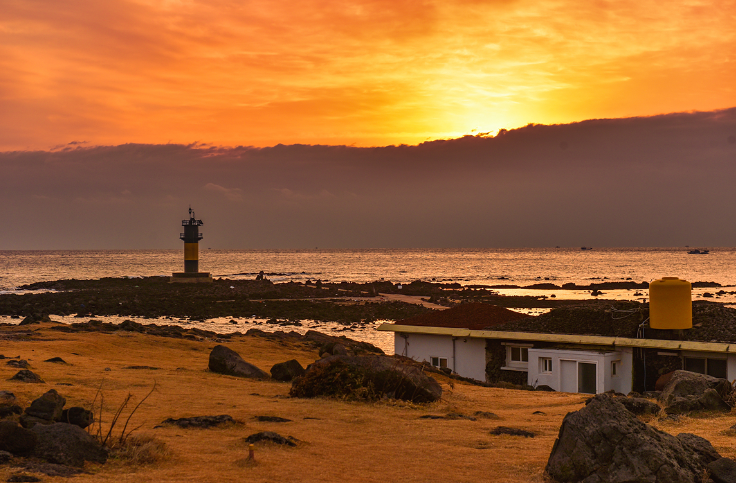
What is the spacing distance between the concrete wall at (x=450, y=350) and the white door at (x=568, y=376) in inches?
150

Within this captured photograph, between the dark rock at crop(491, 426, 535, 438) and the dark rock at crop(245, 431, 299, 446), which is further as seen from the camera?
the dark rock at crop(491, 426, 535, 438)

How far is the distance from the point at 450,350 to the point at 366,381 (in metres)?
11.6

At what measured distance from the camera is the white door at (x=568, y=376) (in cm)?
2270

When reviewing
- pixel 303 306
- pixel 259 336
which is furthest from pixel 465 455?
pixel 303 306

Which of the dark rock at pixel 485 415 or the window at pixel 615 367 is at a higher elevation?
the dark rock at pixel 485 415

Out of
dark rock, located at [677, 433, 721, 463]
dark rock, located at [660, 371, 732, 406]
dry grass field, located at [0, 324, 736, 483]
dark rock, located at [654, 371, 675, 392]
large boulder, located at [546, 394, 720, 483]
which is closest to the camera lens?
large boulder, located at [546, 394, 720, 483]

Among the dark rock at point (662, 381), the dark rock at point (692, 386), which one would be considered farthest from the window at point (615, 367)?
the dark rock at point (692, 386)

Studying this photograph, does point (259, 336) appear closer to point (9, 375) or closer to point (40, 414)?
point (9, 375)

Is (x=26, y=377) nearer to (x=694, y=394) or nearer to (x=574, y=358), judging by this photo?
(x=694, y=394)

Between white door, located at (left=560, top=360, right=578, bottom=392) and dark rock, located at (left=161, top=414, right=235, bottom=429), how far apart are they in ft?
45.5

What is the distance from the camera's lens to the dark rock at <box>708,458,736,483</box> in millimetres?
8672

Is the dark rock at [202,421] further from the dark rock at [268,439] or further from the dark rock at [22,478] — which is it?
the dark rock at [22,478]

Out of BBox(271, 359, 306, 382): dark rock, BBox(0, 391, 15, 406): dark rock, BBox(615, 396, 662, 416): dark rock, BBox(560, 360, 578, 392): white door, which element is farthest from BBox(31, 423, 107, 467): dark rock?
BBox(560, 360, 578, 392): white door

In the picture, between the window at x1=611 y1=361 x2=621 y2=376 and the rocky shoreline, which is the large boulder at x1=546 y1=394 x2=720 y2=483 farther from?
the rocky shoreline
